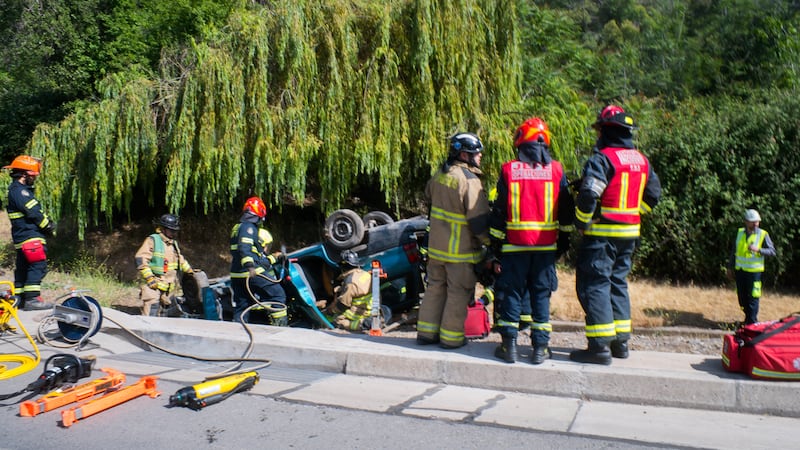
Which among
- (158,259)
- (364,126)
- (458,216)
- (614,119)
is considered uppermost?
(364,126)

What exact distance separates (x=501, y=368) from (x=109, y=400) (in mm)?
2790

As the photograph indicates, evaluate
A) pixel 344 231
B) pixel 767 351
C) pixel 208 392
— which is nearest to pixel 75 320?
pixel 208 392

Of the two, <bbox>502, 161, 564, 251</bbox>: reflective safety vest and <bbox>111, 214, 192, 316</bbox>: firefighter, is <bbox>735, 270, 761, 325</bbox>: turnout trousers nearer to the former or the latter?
<bbox>502, 161, 564, 251</bbox>: reflective safety vest

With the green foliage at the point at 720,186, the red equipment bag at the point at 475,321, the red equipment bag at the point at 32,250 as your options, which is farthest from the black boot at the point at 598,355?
the green foliage at the point at 720,186

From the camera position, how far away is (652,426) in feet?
13.5

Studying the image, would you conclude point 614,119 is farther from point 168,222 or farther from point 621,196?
point 168,222

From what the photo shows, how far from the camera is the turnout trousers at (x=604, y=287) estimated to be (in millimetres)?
4871

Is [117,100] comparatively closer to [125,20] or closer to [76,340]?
[125,20]

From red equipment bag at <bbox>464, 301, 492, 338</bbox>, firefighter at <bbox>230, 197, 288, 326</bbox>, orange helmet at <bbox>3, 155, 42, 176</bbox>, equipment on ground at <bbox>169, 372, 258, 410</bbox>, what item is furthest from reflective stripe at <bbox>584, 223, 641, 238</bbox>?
orange helmet at <bbox>3, 155, 42, 176</bbox>

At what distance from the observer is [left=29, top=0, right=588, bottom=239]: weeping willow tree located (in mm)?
10336

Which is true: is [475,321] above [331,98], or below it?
below

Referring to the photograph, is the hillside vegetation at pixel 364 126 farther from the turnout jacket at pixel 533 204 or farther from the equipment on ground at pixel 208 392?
the equipment on ground at pixel 208 392

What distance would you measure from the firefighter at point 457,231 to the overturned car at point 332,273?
2455 mm

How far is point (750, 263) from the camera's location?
8.77 m
